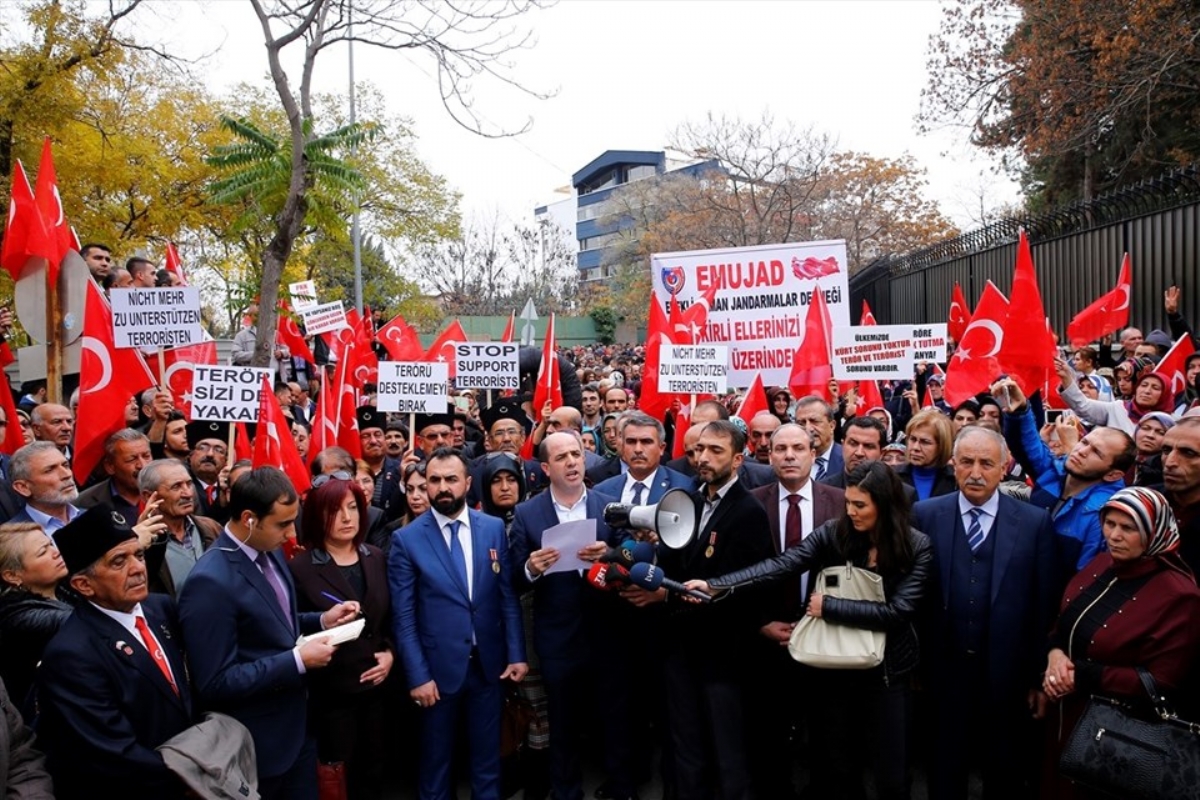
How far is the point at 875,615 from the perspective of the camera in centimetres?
438

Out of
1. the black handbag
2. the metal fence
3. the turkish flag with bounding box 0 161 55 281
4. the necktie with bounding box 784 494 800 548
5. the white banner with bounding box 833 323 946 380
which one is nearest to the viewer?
the black handbag

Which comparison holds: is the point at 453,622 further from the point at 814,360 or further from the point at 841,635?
the point at 814,360

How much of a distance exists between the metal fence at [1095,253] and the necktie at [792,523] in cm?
859

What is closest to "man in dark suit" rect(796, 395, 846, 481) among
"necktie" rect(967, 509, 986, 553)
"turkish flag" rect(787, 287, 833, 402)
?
"turkish flag" rect(787, 287, 833, 402)

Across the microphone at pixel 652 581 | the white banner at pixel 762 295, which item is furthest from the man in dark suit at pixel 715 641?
the white banner at pixel 762 295

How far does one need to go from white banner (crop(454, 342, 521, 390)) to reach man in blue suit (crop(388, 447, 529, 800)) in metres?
3.47

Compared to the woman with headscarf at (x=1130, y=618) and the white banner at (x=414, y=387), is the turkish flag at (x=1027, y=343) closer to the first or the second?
the woman with headscarf at (x=1130, y=618)

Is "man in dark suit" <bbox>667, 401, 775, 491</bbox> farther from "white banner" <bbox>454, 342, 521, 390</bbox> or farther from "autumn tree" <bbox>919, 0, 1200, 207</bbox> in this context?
"autumn tree" <bbox>919, 0, 1200, 207</bbox>

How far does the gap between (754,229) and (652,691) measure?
103 feet

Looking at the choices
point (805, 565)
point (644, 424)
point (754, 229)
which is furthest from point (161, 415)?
point (754, 229)

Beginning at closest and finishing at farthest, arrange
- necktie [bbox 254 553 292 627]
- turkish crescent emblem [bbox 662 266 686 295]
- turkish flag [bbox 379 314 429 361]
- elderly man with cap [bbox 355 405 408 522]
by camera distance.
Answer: necktie [bbox 254 553 292 627]
elderly man with cap [bbox 355 405 408 522]
turkish crescent emblem [bbox 662 266 686 295]
turkish flag [bbox 379 314 429 361]

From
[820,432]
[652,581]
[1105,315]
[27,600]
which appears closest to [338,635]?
[27,600]

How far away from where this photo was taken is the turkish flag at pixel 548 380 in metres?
9.36

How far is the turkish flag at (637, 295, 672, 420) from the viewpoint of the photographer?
346 inches
